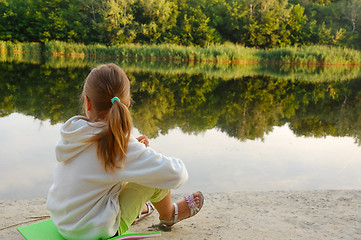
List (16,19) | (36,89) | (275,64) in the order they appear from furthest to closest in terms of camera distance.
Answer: (16,19) → (275,64) → (36,89)

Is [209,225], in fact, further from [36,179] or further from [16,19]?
[16,19]

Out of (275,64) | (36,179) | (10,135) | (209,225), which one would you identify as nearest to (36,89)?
(10,135)

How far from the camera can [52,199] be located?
1.70 m

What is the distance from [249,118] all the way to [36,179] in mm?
3759

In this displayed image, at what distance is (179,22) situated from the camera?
1177 inches

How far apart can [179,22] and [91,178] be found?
29.4m

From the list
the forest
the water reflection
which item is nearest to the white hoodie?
the water reflection

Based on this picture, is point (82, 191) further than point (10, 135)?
No

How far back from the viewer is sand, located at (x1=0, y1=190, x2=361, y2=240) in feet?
6.68

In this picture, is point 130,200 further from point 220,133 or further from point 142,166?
point 220,133

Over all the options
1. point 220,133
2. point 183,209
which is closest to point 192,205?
point 183,209

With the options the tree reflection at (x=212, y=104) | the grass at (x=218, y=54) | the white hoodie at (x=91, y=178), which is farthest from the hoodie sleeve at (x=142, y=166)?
the grass at (x=218, y=54)

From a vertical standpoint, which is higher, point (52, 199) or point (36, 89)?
point (52, 199)

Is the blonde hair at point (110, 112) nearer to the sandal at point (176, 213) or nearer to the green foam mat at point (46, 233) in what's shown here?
the green foam mat at point (46, 233)
